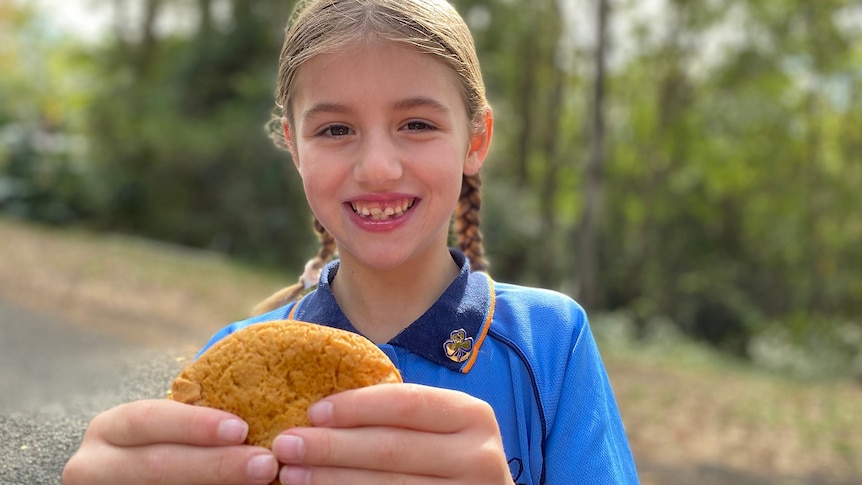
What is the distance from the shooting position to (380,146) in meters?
1.58

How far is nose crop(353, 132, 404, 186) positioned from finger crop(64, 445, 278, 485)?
1.99 feet

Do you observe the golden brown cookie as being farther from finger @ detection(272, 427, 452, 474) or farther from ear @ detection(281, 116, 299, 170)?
ear @ detection(281, 116, 299, 170)

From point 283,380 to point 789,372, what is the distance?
53.4 ft

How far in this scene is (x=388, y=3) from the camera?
1.74 meters

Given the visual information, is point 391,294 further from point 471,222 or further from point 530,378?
point 471,222

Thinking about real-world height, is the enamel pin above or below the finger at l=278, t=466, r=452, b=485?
above

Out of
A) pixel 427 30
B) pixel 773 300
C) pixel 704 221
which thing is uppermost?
pixel 427 30

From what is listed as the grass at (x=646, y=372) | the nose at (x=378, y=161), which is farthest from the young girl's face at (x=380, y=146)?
the grass at (x=646, y=372)

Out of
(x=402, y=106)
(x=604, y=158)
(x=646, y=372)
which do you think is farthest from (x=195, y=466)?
(x=604, y=158)

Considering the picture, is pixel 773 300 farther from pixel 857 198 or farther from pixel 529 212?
pixel 529 212

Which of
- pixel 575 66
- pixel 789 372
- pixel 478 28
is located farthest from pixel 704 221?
pixel 789 372

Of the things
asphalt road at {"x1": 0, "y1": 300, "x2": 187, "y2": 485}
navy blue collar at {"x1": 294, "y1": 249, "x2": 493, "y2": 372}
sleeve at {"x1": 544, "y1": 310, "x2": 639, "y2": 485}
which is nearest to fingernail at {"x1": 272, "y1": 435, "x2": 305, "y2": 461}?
navy blue collar at {"x1": 294, "y1": 249, "x2": 493, "y2": 372}

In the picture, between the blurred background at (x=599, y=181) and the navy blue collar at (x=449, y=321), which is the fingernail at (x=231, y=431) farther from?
the blurred background at (x=599, y=181)

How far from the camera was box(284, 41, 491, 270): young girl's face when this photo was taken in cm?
159
